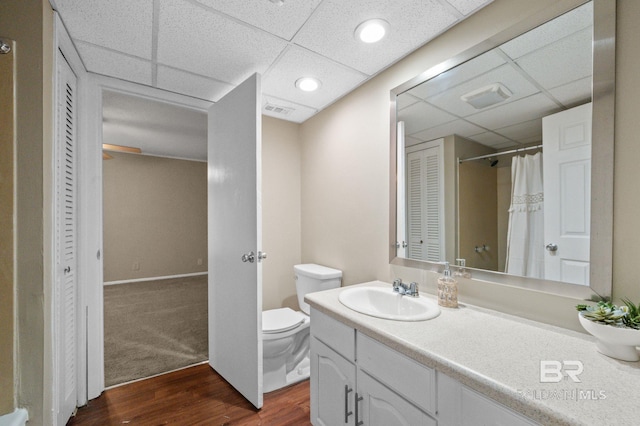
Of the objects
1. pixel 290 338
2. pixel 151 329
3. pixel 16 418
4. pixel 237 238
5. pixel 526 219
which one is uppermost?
pixel 526 219

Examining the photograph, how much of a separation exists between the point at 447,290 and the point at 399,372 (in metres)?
0.49

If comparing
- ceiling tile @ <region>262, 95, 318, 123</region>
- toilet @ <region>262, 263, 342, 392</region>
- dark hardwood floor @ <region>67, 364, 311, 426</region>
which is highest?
ceiling tile @ <region>262, 95, 318, 123</region>

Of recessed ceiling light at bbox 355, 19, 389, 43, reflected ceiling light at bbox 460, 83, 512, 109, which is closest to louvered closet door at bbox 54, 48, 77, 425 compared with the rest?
recessed ceiling light at bbox 355, 19, 389, 43

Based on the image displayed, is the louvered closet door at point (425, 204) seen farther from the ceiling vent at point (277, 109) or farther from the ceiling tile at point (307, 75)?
the ceiling vent at point (277, 109)

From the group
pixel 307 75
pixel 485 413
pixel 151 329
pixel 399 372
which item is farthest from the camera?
pixel 151 329

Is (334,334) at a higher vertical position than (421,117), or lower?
lower

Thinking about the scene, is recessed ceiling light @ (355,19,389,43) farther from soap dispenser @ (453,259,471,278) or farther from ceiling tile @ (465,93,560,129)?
soap dispenser @ (453,259,471,278)

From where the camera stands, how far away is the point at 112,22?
1.38 metres

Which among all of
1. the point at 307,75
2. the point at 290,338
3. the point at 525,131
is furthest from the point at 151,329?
the point at 525,131

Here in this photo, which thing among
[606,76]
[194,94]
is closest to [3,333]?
[194,94]

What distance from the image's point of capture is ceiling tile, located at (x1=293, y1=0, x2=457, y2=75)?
1273 millimetres

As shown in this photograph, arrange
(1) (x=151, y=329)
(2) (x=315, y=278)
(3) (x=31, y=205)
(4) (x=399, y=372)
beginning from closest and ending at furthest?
(4) (x=399, y=372) < (3) (x=31, y=205) < (2) (x=315, y=278) < (1) (x=151, y=329)

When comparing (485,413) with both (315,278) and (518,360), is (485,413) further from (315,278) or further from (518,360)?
(315,278)

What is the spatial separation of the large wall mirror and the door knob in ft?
3.04
